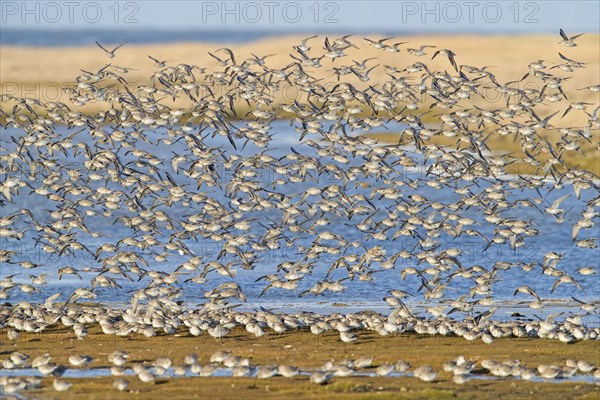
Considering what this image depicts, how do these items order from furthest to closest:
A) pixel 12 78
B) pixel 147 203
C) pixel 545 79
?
pixel 12 78
pixel 147 203
pixel 545 79

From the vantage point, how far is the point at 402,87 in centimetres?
2922

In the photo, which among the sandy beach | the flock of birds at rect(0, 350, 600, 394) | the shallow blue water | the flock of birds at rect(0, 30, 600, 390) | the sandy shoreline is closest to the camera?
the flock of birds at rect(0, 350, 600, 394)

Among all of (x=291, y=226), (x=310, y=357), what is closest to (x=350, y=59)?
(x=291, y=226)

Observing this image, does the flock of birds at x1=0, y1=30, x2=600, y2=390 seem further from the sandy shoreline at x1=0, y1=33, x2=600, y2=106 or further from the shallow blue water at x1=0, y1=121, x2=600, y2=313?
the sandy shoreline at x1=0, y1=33, x2=600, y2=106

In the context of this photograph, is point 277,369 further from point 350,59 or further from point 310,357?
point 350,59

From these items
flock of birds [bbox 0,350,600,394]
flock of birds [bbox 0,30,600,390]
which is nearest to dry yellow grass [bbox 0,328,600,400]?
flock of birds [bbox 0,350,600,394]

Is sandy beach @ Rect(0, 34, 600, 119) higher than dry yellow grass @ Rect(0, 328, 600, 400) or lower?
higher

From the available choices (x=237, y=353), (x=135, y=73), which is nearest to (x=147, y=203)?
(x=237, y=353)

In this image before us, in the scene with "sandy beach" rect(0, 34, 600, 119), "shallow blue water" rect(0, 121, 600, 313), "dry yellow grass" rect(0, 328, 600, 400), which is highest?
"sandy beach" rect(0, 34, 600, 119)

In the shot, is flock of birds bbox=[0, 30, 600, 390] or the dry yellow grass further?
flock of birds bbox=[0, 30, 600, 390]

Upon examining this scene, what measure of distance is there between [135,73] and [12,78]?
743cm

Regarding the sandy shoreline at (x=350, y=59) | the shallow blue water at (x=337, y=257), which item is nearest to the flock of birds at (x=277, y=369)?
the shallow blue water at (x=337, y=257)

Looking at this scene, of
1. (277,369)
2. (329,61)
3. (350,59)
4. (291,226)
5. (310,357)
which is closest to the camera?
(277,369)

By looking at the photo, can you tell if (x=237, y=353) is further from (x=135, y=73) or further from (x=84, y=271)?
(x=135, y=73)
